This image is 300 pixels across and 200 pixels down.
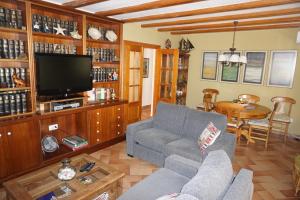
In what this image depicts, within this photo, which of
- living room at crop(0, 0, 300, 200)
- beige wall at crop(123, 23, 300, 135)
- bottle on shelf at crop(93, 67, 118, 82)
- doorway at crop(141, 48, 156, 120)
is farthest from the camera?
doorway at crop(141, 48, 156, 120)

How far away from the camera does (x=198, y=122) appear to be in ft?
9.88

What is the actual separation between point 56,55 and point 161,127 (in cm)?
198

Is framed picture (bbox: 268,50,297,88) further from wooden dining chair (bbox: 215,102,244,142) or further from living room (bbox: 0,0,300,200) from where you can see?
wooden dining chair (bbox: 215,102,244,142)

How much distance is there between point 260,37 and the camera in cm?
467

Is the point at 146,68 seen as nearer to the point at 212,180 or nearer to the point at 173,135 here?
the point at 173,135

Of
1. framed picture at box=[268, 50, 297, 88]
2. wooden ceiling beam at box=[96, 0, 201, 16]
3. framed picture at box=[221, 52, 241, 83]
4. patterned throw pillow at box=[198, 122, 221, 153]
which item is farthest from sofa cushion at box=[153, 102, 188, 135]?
framed picture at box=[268, 50, 297, 88]

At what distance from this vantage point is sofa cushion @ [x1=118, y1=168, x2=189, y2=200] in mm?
1753

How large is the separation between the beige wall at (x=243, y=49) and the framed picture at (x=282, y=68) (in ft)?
0.29

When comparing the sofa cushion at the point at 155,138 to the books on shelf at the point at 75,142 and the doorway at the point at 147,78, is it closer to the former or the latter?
the books on shelf at the point at 75,142

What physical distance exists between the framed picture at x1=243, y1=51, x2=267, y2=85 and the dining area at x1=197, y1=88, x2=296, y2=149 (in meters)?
0.41

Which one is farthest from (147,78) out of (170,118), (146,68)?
(170,118)

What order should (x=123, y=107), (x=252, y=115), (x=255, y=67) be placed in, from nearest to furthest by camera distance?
(x=252, y=115), (x=123, y=107), (x=255, y=67)

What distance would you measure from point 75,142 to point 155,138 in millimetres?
1294

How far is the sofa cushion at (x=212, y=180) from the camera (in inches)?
48.6
